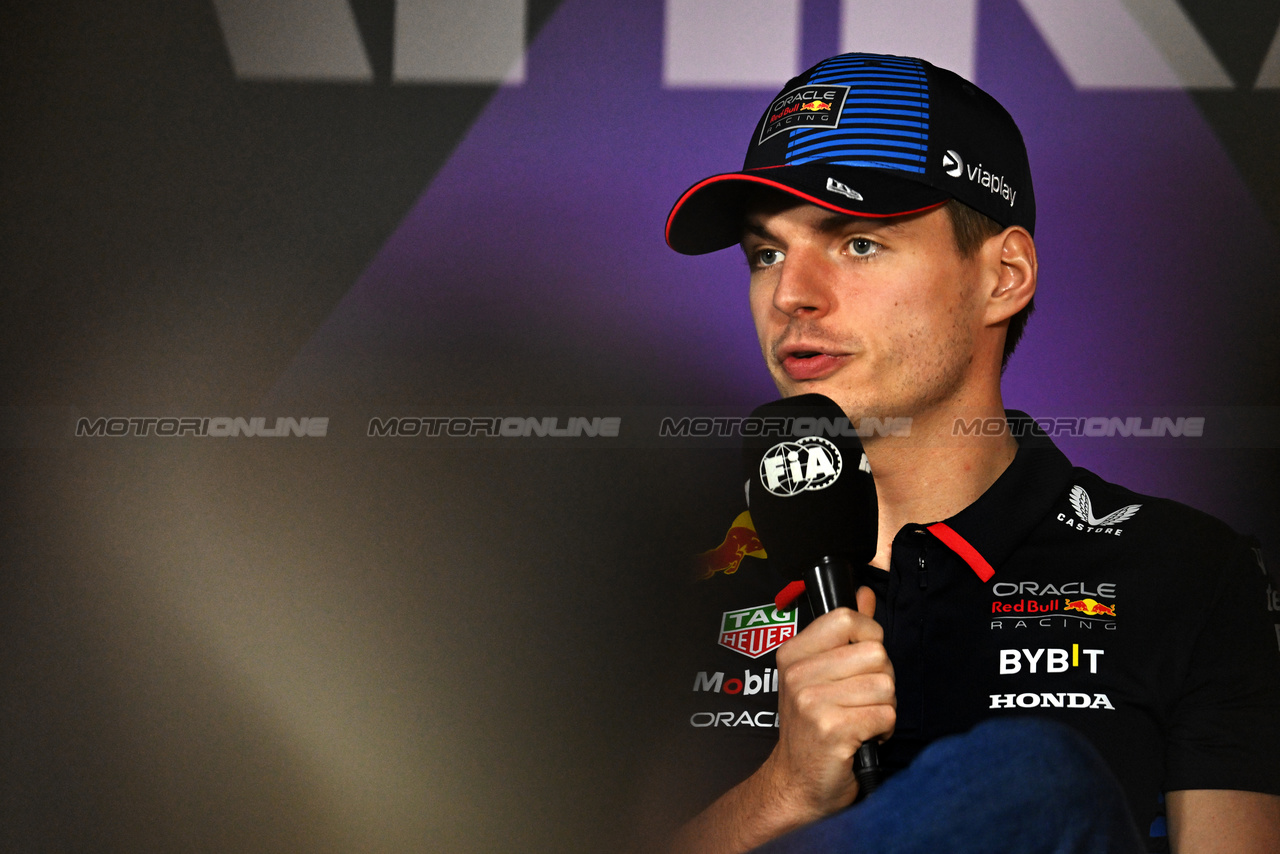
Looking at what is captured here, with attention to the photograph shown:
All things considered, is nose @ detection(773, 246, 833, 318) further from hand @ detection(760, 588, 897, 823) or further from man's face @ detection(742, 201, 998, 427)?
hand @ detection(760, 588, 897, 823)

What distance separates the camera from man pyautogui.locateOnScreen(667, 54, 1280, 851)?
107 centimetres

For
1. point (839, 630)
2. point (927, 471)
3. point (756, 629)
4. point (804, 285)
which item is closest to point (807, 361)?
point (804, 285)

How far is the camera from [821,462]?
916mm

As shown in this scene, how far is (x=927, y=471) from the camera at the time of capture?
1.24 metres

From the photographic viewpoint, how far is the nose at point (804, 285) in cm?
118

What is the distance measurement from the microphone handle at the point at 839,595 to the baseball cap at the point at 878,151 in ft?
1.40

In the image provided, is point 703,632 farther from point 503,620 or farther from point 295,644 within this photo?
point 295,644

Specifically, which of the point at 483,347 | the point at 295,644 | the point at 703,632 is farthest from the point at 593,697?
the point at 483,347

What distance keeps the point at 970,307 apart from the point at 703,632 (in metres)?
0.48

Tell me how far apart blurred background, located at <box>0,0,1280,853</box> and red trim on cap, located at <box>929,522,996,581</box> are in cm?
42

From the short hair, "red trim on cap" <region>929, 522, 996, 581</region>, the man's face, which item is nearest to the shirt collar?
"red trim on cap" <region>929, 522, 996, 581</region>

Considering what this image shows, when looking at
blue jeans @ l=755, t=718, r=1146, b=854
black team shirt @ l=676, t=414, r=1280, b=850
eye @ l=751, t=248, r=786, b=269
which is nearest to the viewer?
blue jeans @ l=755, t=718, r=1146, b=854

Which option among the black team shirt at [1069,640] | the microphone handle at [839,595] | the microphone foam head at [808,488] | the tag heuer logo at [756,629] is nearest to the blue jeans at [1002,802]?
the microphone handle at [839,595]

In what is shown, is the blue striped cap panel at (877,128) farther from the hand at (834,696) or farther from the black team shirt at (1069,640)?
the hand at (834,696)
